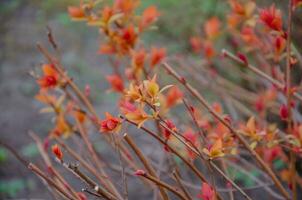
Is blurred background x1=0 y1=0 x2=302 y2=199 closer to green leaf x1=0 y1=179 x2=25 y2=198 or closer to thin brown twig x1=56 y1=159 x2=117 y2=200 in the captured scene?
green leaf x1=0 y1=179 x2=25 y2=198

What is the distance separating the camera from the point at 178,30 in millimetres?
3594

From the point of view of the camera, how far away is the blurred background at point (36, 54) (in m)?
2.77

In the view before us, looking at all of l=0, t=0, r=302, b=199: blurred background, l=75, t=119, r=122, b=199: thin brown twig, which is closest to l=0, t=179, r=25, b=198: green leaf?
l=0, t=0, r=302, b=199: blurred background

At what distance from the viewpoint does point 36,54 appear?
3.87 m

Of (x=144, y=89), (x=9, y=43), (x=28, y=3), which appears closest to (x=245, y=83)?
(x=144, y=89)

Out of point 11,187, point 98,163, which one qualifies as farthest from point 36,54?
point 98,163

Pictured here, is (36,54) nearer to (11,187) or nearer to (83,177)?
(11,187)

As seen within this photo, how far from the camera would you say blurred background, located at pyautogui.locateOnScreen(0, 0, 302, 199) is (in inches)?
109

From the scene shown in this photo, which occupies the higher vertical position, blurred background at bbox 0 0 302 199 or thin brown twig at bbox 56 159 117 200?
blurred background at bbox 0 0 302 199

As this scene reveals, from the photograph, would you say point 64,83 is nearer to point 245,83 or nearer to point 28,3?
point 245,83

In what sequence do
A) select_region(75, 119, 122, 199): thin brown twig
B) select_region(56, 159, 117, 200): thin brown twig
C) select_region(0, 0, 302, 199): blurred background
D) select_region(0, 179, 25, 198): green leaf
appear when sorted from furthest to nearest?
select_region(0, 0, 302, 199): blurred background → select_region(0, 179, 25, 198): green leaf → select_region(75, 119, 122, 199): thin brown twig → select_region(56, 159, 117, 200): thin brown twig

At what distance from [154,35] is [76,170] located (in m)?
2.88

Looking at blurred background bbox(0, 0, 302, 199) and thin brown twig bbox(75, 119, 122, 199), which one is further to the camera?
blurred background bbox(0, 0, 302, 199)

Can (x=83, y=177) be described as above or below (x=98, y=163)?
below
